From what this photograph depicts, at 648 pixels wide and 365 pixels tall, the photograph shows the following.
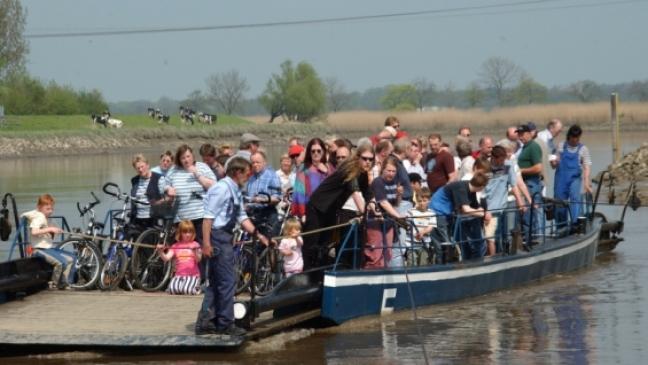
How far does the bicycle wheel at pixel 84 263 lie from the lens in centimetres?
1424

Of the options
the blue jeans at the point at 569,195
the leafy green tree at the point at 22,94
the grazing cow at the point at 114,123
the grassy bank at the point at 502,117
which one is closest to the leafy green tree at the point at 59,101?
the leafy green tree at the point at 22,94

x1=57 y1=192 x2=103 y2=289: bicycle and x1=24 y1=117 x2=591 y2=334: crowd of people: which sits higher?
x1=24 y1=117 x2=591 y2=334: crowd of people

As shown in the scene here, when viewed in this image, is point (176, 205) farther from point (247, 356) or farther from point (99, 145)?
point (99, 145)

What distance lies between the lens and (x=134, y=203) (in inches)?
583

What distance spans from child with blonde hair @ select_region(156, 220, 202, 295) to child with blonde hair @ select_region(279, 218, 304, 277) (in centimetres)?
98

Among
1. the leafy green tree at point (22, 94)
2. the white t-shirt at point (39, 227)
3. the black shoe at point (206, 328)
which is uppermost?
the leafy green tree at point (22, 94)

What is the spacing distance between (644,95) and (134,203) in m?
94.0

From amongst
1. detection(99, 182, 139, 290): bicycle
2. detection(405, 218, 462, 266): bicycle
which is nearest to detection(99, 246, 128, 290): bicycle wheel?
detection(99, 182, 139, 290): bicycle

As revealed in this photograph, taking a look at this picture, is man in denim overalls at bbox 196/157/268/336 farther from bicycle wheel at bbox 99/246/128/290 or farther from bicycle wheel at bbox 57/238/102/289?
bicycle wheel at bbox 57/238/102/289

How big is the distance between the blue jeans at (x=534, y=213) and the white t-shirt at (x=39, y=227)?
5722 mm

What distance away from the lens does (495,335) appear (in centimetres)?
1273

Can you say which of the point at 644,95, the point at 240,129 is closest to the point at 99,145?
the point at 240,129

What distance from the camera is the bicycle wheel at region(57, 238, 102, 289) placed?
14.2 m

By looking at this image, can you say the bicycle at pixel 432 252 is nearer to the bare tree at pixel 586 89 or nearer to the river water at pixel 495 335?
the river water at pixel 495 335
